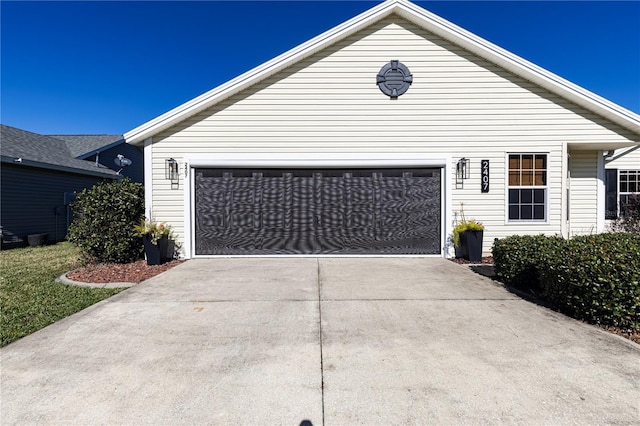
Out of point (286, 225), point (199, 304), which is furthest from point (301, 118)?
A: point (199, 304)

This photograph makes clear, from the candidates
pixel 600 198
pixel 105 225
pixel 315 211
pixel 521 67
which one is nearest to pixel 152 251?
pixel 105 225

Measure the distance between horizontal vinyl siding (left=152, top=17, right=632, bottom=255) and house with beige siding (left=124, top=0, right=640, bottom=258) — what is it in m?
0.02

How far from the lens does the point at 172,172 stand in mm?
7648

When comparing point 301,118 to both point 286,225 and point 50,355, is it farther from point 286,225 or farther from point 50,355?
point 50,355

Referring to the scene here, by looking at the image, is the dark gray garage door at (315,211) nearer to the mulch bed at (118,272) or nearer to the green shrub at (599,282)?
the mulch bed at (118,272)

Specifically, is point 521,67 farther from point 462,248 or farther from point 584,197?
point 462,248

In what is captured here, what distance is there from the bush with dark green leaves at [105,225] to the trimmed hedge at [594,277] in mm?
7753

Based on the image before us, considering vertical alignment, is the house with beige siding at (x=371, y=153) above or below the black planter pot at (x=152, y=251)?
above

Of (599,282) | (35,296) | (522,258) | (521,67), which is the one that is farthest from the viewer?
(521,67)

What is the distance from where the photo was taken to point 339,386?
2.39 meters

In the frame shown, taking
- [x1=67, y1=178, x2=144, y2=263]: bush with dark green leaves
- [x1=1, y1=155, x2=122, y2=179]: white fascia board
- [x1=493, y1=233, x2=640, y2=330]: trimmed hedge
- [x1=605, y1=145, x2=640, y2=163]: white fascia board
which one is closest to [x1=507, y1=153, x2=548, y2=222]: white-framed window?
[x1=605, y1=145, x2=640, y2=163]: white fascia board

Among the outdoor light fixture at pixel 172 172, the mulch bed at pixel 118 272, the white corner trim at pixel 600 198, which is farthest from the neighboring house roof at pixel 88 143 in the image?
the white corner trim at pixel 600 198

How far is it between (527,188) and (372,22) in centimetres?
564

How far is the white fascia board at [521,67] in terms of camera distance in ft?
A: 23.4
